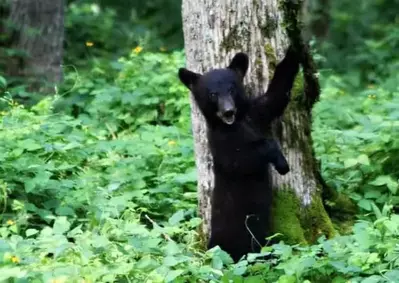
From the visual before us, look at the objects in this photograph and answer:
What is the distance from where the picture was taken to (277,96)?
6.09m

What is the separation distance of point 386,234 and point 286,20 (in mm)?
1832

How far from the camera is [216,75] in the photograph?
6117 mm

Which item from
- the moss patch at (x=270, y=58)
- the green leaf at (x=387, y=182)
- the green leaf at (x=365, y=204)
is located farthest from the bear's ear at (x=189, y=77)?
the green leaf at (x=387, y=182)

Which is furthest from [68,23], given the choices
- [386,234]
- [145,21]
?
[386,234]

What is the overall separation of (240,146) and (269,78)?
1.87 ft

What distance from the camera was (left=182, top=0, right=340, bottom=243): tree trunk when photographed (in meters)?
6.26

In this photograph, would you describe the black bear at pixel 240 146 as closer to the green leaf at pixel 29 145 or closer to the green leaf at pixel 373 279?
the green leaf at pixel 373 279

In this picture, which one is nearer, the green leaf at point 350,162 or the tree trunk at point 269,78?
the tree trunk at point 269,78

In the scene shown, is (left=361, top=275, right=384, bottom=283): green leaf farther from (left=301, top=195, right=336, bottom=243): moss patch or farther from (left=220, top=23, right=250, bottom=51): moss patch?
(left=220, top=23, right=250, bottom=51): moss patch

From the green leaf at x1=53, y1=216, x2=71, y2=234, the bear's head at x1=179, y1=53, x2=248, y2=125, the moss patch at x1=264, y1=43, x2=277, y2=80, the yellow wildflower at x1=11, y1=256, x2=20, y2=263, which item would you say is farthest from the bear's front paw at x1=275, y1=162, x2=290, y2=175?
the yellow wildflower at x1=11, y1=256, x2=20, y2=263

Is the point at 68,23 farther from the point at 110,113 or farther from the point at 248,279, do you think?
the point at 248,279

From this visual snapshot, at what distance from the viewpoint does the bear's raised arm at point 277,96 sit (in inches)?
240

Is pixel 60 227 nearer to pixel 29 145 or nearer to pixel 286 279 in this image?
pixel 286 279

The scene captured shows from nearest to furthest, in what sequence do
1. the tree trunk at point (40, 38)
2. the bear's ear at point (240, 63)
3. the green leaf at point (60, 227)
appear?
the green leaf at point (60, 227)
the bear's ear at point (240, 63)
the tree trunk at point (40, 38)
